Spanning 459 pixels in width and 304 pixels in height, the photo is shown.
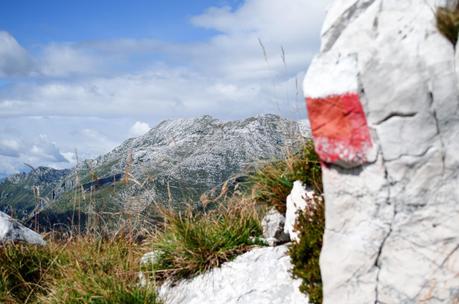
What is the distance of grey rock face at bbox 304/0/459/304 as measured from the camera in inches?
196

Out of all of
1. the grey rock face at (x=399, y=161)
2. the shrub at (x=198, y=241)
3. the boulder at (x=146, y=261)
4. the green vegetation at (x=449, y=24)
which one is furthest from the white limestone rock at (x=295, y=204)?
the green vegetation at (x=449, y=24)

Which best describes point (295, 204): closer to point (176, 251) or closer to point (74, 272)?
point (176, 251)

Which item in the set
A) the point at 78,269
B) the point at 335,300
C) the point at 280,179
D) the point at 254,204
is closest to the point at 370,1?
the point at 335,300

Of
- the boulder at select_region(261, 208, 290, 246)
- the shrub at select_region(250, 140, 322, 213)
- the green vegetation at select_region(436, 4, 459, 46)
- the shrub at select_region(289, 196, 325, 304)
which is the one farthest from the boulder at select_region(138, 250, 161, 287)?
the green vegetation at select_region(436, 4, 459, 46)

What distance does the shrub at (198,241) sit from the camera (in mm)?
8516

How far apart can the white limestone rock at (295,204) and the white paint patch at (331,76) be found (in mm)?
2289

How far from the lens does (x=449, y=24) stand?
16.2ft

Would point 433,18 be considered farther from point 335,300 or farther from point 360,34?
point 335,300

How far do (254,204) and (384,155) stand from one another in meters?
4.54

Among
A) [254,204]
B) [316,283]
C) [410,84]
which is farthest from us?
[254,204]

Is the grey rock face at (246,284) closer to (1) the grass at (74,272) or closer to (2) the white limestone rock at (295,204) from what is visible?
(2) the white limestone rock at (295,204)

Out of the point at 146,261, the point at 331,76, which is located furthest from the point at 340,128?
the point at 146,261

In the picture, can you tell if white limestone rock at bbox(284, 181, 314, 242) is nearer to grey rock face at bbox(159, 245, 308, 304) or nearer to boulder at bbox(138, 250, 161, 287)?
grey rock face at bbox(159, 245, 308, 304)

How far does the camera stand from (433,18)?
508cm
